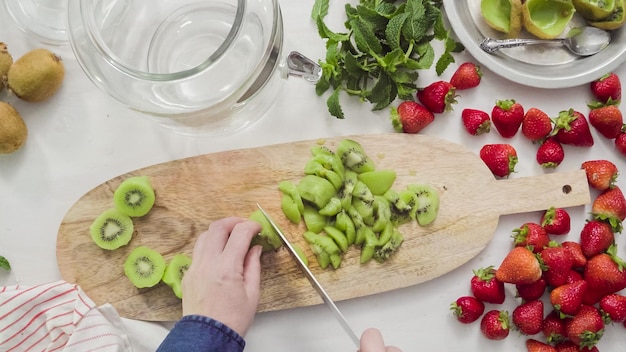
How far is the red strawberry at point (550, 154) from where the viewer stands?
1.53 m

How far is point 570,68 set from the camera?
1535 mm

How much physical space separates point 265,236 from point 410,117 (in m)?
0.40

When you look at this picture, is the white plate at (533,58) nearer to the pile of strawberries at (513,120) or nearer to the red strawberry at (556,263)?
the pile of strawberries at (513,120)

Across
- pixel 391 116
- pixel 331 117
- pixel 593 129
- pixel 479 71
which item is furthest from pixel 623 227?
pixel 331 117

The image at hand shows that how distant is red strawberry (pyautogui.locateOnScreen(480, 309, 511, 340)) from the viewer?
1.48 metres

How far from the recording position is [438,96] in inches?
59.2

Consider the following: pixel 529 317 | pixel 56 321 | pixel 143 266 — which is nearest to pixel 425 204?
pixel 529 317

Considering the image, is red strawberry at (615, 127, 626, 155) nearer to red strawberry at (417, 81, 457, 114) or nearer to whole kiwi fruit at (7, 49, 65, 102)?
red strawberry at (417, 81, 457, 114)

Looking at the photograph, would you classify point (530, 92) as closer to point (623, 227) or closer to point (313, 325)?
point (623, 227)

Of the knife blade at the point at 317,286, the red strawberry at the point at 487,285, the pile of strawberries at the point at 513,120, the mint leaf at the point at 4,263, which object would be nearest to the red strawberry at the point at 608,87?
the pile of strawberries at the point at 513,120

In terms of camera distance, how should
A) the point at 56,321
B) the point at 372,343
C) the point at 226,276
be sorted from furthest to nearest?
1. the point at 56,321
2. the point at 226,276
3. the point at 372,343

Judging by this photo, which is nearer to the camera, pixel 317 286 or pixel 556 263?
pixel 317 286

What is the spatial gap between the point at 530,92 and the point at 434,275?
1.56 ft

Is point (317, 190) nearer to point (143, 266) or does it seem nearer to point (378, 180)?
point (378, 180)
